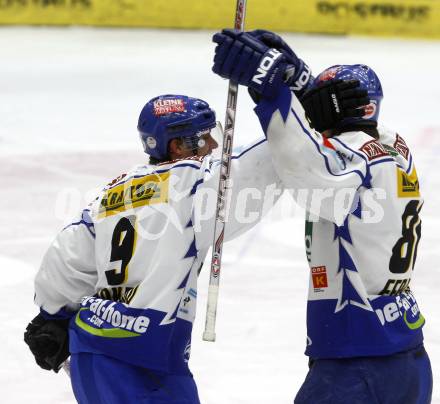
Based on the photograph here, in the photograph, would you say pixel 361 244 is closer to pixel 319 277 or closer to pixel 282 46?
pixel 319 277

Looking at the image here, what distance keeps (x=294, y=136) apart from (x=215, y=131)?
64 cm

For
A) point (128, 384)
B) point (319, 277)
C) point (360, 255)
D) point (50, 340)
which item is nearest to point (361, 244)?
point (360, 255)

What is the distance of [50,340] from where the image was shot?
135 inches

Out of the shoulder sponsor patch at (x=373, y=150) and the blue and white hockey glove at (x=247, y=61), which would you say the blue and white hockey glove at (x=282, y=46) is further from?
the shoulder sponsor patch at (x=373, y=150)

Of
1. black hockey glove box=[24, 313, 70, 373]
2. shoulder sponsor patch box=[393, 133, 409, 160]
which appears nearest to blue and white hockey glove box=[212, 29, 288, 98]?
shoulder sponsor patch box=[393, 133, 409, 160]

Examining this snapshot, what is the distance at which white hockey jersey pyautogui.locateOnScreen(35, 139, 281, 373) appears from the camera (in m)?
3.04

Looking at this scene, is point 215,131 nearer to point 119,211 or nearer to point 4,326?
point 119,211

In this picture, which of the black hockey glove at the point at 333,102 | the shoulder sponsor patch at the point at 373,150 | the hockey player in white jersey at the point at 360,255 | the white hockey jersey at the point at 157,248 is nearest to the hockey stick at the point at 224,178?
the white hockey jersey at the point at 157,248

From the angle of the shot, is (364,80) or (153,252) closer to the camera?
(153,252)

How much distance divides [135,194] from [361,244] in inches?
25.8

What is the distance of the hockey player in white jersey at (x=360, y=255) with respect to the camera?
296cm

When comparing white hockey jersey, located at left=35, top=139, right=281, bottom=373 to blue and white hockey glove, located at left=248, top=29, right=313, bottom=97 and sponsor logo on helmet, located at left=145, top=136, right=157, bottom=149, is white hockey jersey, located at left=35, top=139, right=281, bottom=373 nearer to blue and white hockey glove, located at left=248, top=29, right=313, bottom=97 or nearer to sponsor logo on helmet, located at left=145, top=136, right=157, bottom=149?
sponsor logo on helmet, located at left=145, top=136, right=157, bottom=149

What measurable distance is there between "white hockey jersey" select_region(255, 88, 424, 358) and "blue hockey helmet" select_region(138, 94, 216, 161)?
16.5 inches

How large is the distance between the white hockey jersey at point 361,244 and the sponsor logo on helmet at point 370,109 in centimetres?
8
